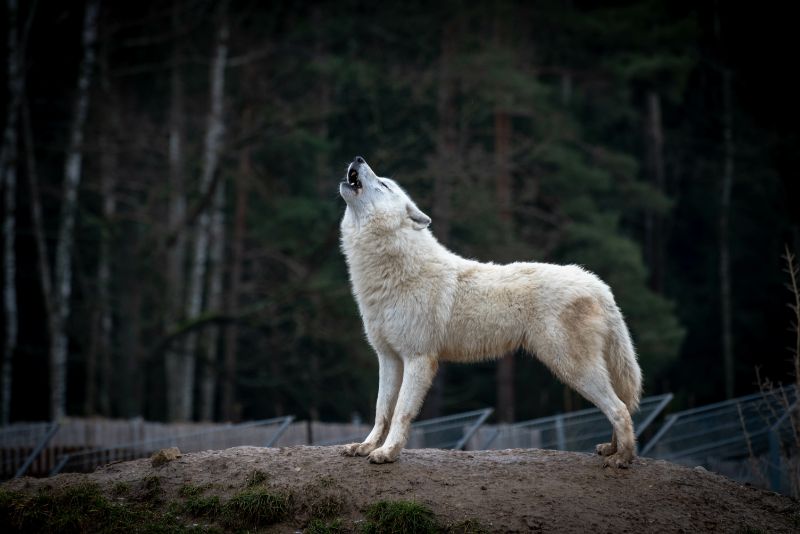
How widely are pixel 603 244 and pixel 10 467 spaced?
58.6 ft

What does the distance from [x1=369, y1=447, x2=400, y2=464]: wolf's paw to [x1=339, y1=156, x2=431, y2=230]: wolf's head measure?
2004 mm

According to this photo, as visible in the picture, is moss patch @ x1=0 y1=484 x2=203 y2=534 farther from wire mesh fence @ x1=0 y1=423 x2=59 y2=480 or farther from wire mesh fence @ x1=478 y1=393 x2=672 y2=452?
wire mesh fence @ x1=478 y1=393 x2=672 y2=452

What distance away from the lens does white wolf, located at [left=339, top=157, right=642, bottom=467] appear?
7.05m

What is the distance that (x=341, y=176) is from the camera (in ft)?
91.7

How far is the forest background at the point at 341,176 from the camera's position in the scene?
21.5 meters

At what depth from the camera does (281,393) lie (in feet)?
101

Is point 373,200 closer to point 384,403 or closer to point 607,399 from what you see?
point 384,403

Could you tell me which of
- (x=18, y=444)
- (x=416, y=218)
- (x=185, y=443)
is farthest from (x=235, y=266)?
(x=416, y=218)

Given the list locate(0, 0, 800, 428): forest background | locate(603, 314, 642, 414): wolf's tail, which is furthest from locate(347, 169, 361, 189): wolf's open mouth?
locate(0, 0, 800, 428): forest background

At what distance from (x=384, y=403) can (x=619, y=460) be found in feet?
6.74

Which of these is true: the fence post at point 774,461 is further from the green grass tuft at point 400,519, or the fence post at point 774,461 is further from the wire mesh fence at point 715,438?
the green grass tuft at point 400,519

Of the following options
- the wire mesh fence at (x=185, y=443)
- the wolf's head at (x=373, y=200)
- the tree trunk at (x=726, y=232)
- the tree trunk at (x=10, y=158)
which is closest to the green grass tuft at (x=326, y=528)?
the wolf's head at (x=373, y=200)

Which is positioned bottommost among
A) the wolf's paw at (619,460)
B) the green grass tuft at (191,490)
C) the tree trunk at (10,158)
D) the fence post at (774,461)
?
the fence post at (774,461)

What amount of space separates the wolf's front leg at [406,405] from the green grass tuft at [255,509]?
0.88m
